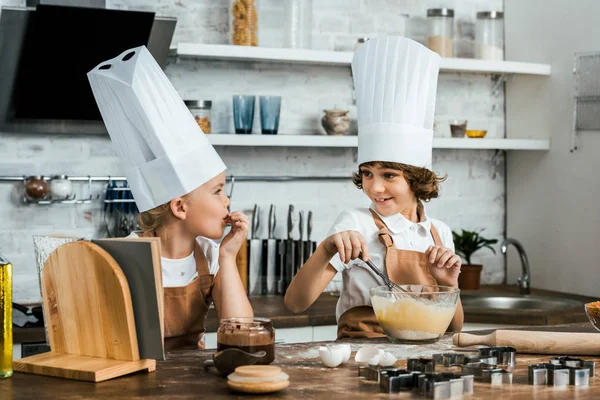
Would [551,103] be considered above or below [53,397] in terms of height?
above

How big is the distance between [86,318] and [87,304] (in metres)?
0.03

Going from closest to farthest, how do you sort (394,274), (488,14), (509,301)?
(394,274), (509,301), (488,14)

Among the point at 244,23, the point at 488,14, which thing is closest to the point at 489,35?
the point at 488,14

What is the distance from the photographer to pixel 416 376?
145cm

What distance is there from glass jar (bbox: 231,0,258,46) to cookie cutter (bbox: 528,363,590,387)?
220cm

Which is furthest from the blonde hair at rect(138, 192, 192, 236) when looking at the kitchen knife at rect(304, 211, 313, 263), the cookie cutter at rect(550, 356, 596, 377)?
the kitchen knife at rect(304, 211, 313, 263)

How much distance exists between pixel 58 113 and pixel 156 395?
6.77ft

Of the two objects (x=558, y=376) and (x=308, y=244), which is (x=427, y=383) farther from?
(x=308, y=244)

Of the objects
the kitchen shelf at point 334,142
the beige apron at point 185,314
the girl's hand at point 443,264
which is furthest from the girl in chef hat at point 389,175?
the kitchen shelf at point 334,142

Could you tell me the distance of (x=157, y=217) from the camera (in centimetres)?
219

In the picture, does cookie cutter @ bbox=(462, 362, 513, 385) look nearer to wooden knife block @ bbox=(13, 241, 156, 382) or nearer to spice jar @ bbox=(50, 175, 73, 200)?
wooden knife block @ bbox=(13, 241, 156, 382)

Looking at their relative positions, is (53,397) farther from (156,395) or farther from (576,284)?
(576,284)

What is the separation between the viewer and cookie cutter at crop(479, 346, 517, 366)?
1667mm

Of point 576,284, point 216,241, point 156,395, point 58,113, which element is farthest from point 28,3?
point 576,284
